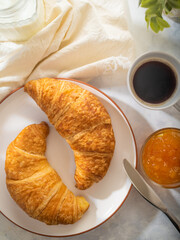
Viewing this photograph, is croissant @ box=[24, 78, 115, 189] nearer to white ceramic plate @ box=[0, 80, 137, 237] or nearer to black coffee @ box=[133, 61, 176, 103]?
white ceramic plate @ box=[0, 80, 137, 237]

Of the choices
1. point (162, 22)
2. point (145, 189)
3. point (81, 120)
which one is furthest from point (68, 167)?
point (162, 22)

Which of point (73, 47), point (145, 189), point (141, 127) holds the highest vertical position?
point (73, 47)

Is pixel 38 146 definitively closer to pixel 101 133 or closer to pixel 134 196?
pixel 101 133

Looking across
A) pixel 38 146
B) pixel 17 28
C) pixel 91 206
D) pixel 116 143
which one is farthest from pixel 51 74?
pixel 91 206

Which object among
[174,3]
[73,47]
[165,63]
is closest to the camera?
[174,3]

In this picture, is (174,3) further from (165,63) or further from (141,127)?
(141,127)

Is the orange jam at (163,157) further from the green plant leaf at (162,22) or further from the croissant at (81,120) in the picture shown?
the green plant leaf at (162,22)

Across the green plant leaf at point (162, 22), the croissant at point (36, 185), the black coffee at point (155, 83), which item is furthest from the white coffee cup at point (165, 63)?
the croissant at point (36, 185)
